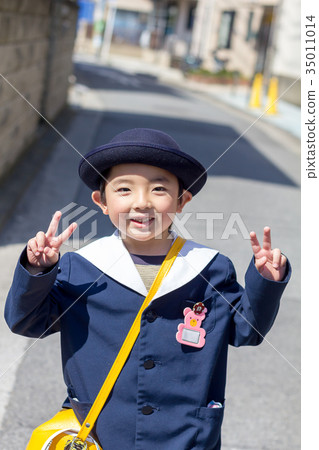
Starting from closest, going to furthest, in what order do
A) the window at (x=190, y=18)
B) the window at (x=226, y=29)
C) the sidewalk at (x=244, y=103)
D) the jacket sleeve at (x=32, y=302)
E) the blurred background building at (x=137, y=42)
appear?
1. the jacket sleeve at (x=32, y=302)
2. the blurred background building at (x=137, y=42)
3. the sidewalk at (x=244, y=103)
4. the window at (x=226, y=29)
5. the window at (x=190, y=18)

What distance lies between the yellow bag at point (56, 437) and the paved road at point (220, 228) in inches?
39.7

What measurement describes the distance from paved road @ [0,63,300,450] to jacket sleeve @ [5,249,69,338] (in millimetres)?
873

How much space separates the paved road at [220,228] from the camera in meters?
3.68

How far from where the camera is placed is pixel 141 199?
214 cm

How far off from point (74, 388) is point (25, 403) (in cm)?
148

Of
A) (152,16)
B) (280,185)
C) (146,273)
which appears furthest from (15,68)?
(152,16)

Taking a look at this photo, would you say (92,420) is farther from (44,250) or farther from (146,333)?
(44,250)

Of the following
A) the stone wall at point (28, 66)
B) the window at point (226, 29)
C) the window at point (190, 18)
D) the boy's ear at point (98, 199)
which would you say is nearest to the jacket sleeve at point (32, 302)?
the boy's ear at point (98, 199)

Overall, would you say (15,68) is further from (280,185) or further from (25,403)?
(25,403)

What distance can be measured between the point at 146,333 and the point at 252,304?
318 millimetres

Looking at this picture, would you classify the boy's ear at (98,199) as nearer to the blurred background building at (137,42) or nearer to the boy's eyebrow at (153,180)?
the boy's eyebrow at (153,180)

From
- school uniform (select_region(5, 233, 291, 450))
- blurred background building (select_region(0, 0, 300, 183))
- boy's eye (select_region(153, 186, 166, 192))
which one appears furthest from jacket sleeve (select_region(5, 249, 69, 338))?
blurred background building (select_region(0, 0, 300, 183))

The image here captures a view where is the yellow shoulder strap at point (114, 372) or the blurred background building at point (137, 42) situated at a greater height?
the yellow shoulder strap at point (114, 372)

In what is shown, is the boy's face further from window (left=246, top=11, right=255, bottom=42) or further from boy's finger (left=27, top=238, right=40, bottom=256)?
window (left=246, top=11, right=255, bottom=42)
